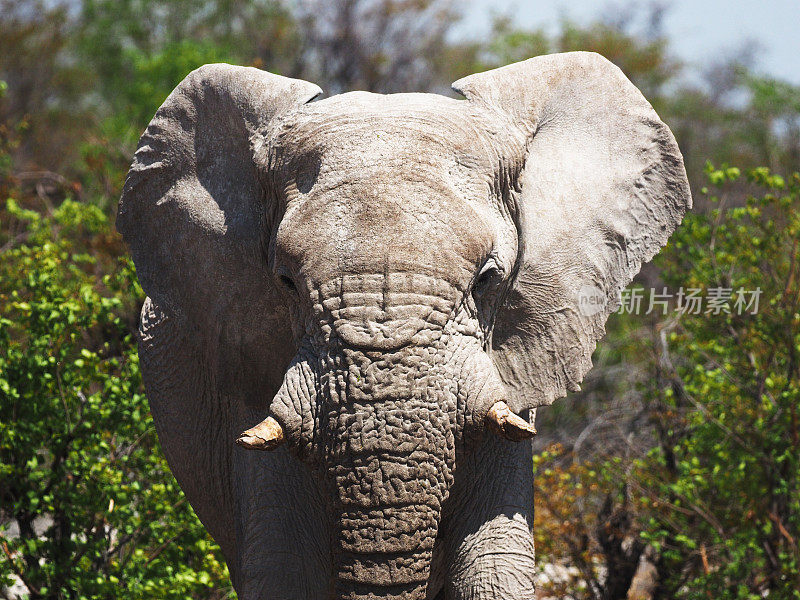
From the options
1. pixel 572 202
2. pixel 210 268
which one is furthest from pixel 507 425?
pixel 210 268

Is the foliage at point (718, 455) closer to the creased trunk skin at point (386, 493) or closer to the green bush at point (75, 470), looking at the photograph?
the green bush at point (75, 470)

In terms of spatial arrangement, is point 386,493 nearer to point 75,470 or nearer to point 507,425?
point 507,425

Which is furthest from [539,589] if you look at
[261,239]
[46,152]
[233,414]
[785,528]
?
[46,152]

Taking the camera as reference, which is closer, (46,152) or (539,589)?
(539,589)

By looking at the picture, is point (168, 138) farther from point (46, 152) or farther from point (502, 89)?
point (46, 152)

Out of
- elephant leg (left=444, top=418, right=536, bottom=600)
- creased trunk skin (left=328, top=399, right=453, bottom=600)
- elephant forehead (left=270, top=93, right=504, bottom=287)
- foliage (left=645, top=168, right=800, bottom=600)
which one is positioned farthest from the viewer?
foliage (left=645, top=168, right=800, bottom=600)

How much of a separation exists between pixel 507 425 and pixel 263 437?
58cm

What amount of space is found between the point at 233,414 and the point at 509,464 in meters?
0.98

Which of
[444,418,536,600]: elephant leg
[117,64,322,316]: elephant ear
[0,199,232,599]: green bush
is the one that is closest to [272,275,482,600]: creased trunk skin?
[444,418,536,600]: elephant leg

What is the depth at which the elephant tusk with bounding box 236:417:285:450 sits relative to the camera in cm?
280

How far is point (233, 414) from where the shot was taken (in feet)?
12.8

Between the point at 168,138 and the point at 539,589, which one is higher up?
the point at 168,138

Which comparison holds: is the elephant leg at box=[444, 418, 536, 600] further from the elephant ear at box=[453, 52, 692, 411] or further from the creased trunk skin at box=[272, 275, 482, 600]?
the creased trunk skin at box=[272, 275, 482, 600]

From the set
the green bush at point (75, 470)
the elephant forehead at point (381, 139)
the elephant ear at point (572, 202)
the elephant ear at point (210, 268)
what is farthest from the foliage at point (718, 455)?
the elephant forehead at point (381, 139)
